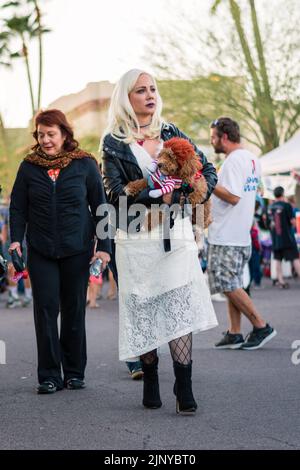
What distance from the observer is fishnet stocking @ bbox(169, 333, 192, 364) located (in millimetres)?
5766

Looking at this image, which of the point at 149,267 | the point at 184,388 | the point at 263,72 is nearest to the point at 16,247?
the point at 149,267

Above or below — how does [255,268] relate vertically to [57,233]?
below

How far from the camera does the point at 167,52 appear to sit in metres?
32.7

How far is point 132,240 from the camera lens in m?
5.90

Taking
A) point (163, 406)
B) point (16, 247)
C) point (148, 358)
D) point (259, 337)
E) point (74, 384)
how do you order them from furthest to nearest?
1. point (259, 337)
2. point (74, 384)
3. point (16, 247)
4. point (163, 406)
5. point (148, 358)

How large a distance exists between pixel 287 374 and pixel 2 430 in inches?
101

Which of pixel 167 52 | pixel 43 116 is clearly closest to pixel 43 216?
pixel 43 116

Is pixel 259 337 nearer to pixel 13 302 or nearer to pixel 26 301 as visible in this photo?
pixel 26 301

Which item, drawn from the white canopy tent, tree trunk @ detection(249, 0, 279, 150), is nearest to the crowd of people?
the white canopy tent

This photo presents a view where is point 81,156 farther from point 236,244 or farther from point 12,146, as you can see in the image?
point 12,146

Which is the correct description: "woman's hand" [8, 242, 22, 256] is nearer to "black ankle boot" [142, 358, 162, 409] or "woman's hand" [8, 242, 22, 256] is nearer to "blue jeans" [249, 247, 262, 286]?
"black ankle boot" [142, 358, 162, 409]

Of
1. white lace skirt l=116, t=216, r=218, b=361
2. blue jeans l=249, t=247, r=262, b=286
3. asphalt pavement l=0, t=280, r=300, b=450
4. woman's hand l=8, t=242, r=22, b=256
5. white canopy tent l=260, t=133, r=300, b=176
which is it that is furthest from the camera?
white canopy tent l=260, t=133, r=300, b=176

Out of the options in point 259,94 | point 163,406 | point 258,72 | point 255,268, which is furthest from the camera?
point 259,94

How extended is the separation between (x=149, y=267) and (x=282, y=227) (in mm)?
13917
